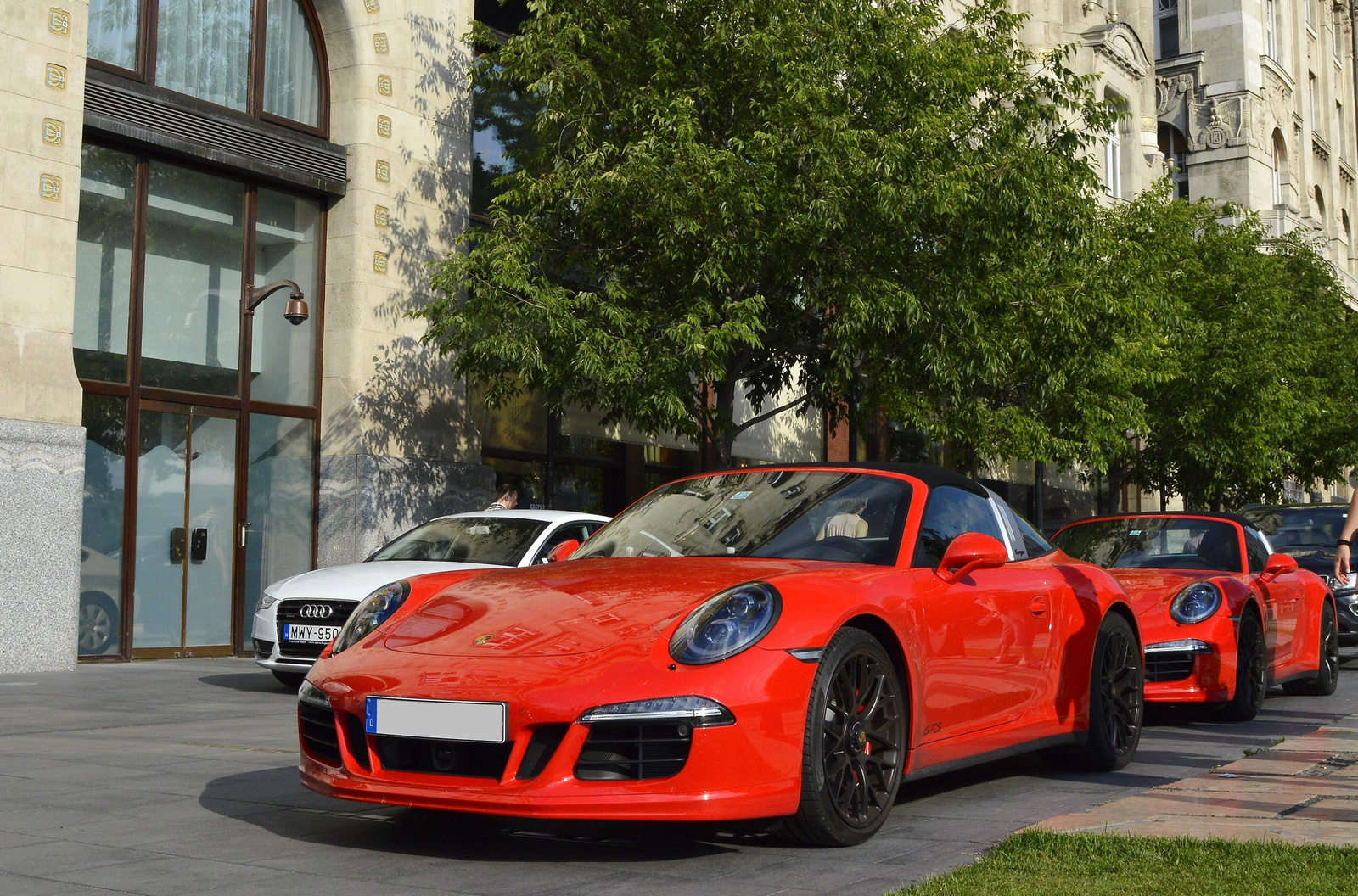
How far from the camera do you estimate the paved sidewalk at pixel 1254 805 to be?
4785mm

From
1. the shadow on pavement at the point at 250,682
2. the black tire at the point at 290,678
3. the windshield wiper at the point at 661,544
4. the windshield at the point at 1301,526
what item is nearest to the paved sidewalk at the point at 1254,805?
the windshield wiper at the point at 661,544

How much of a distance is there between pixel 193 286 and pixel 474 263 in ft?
11.3

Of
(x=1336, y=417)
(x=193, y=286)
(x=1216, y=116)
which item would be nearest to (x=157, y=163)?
(x=193, y=286)

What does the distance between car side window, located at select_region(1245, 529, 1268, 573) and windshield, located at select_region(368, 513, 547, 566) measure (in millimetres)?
5361

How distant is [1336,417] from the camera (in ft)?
97.9

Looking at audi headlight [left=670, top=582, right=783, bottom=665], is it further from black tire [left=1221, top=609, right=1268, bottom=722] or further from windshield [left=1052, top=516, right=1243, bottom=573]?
windshield [left=1052, top=516, right=1243, bottom=573]

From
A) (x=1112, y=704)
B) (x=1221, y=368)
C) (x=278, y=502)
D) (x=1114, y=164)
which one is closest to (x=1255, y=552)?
(x=1112, y=704)

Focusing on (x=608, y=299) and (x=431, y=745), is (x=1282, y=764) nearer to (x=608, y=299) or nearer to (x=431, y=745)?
(x=431, y=745)

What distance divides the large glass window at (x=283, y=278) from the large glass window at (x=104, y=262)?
5.65 feet

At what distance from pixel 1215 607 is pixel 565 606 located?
17.5 feet

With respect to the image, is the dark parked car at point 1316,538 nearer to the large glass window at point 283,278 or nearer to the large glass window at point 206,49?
the large glass window at point 283,278

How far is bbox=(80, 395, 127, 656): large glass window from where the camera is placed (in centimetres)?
1399

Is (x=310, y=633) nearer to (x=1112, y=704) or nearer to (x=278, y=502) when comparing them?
(x=278, y=502)

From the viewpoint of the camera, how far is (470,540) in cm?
1175
